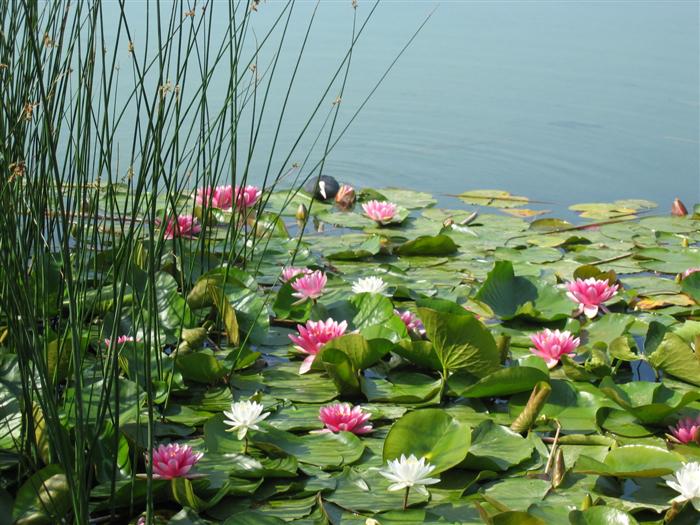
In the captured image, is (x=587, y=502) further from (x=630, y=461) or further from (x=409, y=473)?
(x=409, y=473)

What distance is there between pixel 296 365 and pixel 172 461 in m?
0.61

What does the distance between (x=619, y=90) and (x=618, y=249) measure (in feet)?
8.07

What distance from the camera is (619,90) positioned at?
5012 mm

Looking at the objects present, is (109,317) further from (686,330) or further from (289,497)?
(686,330)

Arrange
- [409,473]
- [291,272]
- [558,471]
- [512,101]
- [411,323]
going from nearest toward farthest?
[409,473]
[558,471]
[411,323]
[291,272]
[512,101]

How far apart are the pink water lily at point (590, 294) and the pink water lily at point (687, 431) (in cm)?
54

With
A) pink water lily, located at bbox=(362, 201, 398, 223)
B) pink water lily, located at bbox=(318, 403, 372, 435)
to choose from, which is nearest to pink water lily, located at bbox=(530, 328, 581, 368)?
pink water lily, located at bbox=(318, 403, 372, 435)

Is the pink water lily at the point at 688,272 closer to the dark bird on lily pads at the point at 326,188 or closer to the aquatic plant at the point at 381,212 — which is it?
the aquatic plant at the point at 381,212

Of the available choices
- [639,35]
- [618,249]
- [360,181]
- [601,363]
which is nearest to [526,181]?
[360,181]

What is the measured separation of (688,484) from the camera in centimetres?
138

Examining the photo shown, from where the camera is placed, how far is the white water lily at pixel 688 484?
1.37 m

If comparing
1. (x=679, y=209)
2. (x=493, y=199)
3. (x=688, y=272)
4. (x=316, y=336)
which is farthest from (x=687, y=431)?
(x=493, y=199)

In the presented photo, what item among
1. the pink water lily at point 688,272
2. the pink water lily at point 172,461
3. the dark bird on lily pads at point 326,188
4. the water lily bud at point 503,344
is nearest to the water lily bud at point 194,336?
the pink water lily at point 172,461

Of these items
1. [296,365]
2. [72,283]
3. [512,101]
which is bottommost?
[296,365]
